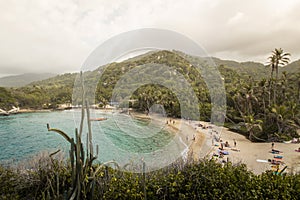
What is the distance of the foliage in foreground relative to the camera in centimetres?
248

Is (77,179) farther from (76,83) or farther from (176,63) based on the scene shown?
(176,63)

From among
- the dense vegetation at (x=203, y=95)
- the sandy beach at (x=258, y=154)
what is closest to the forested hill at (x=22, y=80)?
the dense vegetation at (x=203, y=95)

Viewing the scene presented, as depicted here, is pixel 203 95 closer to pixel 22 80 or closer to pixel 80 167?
pixel 80 167

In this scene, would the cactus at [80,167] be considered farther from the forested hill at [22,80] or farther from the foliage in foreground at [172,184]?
the forested hill at [22,80]

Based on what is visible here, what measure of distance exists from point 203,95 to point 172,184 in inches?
55.0

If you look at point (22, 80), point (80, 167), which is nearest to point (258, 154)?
point (80, 167)

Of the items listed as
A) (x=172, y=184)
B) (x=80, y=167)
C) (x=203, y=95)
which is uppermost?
(x=203, y=95)

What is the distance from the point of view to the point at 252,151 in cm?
1549

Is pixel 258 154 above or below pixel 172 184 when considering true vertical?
below

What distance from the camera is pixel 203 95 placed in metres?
3.17

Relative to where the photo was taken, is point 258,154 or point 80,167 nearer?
point 80,167

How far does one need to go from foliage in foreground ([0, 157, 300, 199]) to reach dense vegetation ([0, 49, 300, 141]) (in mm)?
863

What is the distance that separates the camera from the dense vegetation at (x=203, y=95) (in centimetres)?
309

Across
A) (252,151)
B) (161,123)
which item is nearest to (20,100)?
(252,151)
